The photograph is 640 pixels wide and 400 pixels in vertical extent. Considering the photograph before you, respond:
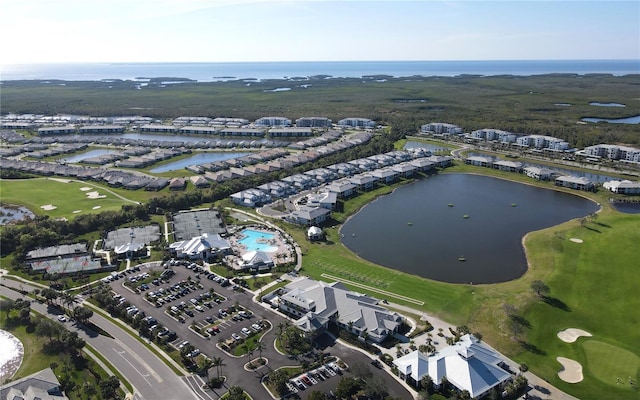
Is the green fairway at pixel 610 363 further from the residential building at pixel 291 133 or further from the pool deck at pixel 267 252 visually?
the residential building at pixel 291 133

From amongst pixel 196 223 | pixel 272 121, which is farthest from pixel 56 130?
pixel 196 223

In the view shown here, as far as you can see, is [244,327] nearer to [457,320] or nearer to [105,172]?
[457,320]

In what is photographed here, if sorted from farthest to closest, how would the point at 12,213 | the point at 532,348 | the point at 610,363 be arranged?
the point at 12,213, the point at 532,348, the point at 610,363

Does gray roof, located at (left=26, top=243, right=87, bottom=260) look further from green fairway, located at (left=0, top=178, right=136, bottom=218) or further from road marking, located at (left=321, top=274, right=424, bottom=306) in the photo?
road marking, located at (left=321, top=274, right=424, bottom=306)

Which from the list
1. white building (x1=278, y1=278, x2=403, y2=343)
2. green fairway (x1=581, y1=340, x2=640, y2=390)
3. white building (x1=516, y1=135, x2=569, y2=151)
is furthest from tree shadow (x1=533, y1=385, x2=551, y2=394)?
white building (x1=516, y1=135, x2=569, y2=151)

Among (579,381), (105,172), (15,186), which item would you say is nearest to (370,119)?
(105,172)

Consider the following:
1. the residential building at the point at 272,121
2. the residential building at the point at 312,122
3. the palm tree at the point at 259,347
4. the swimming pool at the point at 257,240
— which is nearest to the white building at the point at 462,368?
the palm tree at the point at 259,347

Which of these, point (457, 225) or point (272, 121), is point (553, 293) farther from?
point (272, 121)
